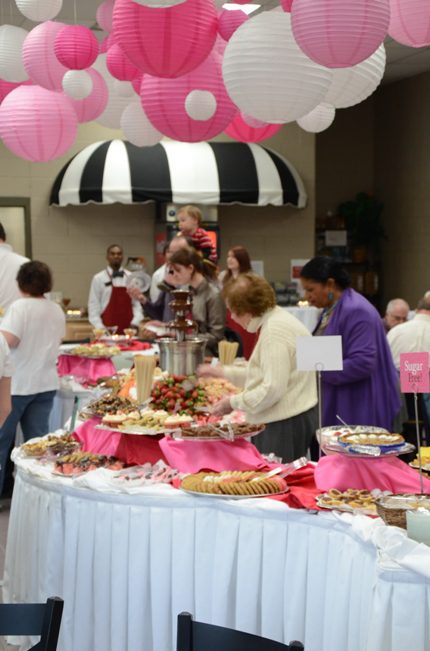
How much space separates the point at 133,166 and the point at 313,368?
810 centimetres

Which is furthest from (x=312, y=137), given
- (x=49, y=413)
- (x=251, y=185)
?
(x=49, y=413)

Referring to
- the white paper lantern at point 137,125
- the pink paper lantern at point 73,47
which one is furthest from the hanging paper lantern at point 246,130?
the pink paper lantern at point 73,47

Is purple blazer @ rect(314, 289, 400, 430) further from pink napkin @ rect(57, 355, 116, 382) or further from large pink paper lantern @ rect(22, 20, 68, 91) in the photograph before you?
pink napkin @ rect(57, 355, 116, 382)

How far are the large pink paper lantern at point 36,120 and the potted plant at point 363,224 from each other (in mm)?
10023

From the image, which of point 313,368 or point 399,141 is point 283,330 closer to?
point 313,368

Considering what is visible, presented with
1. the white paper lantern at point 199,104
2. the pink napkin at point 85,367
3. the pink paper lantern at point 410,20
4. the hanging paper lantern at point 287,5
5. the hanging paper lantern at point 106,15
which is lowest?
the pink napkin at point 85,367

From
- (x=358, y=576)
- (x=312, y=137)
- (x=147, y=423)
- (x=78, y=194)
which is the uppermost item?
(x=312, y=137)

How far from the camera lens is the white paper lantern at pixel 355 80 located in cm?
378

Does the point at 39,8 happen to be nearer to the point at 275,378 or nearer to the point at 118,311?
the point at 275,378

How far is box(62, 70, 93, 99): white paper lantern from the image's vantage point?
14.6 ft

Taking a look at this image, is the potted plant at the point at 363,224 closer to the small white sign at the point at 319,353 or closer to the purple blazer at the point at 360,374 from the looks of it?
the purple blazer at the point at 360,374

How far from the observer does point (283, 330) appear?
397 centimetres

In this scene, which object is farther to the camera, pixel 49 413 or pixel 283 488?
pixel 49 413

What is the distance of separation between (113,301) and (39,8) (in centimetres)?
574
